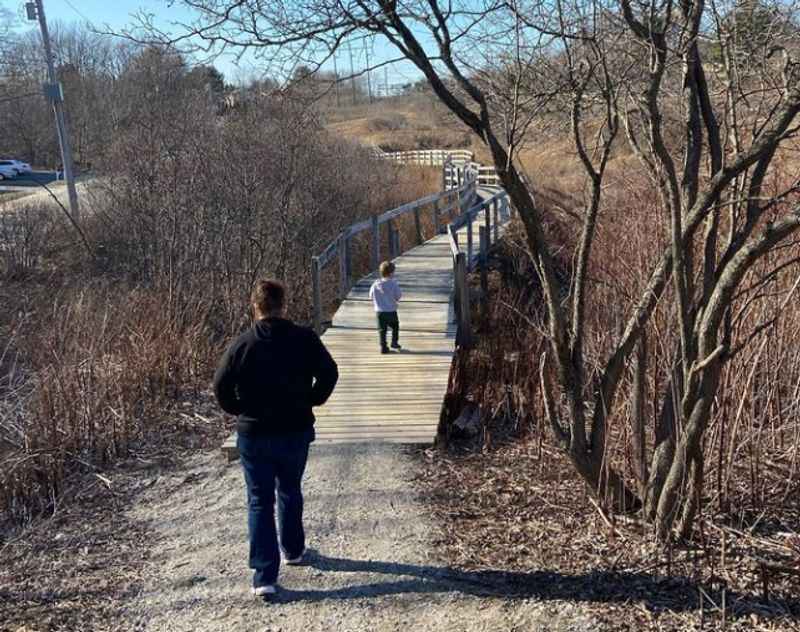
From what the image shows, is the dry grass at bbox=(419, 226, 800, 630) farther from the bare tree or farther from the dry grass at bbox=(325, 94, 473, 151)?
the dry grass at bbox=(325, 94, 473, 151)

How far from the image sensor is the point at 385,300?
8477 millimetres

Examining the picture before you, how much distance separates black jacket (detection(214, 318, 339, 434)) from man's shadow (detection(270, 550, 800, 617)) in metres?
0.87

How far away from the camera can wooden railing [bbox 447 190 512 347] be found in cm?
972

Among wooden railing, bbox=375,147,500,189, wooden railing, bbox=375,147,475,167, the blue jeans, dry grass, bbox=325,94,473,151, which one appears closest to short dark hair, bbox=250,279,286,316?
the blue jeans

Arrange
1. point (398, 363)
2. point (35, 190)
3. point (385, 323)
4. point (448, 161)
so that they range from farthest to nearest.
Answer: point (35, 190)
point (448, 161)
point (385, 323)
point (398, 363)

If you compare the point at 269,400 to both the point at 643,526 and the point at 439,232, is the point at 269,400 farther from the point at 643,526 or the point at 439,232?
the point at 439,232

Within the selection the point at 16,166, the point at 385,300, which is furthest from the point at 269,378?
the point at 16,166

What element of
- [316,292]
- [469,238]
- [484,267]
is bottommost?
[484,267]

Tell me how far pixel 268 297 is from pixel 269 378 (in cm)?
41

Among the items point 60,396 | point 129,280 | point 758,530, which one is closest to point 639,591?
point 758,530

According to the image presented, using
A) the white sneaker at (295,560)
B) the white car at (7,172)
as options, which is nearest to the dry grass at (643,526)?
the white sneaker at (295,560)

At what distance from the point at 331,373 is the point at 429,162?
116 ft

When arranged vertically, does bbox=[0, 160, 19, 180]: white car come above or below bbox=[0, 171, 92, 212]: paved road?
above

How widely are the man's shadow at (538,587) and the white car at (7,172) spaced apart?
149 ft
